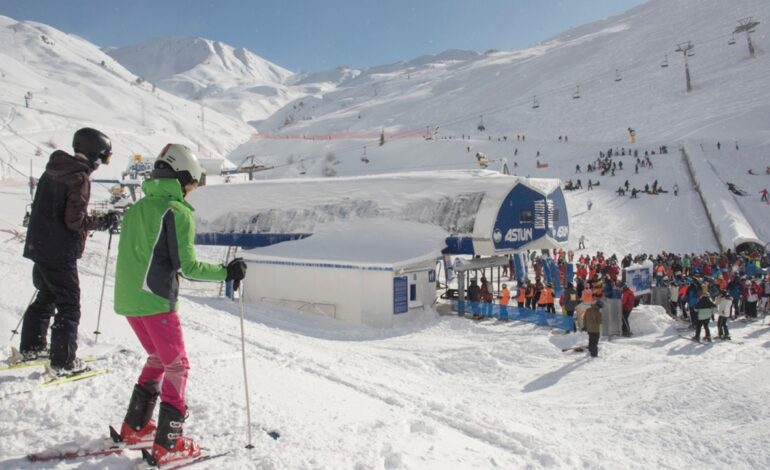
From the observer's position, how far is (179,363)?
10.8 ft

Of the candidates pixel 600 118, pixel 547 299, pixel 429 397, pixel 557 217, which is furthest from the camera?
pixel 600 118

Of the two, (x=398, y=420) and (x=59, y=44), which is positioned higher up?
(x=59, y=44)

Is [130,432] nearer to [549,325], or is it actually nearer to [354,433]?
[354,433]

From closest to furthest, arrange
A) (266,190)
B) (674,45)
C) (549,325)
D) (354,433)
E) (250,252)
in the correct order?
(354,433)
(549,325)
(250,252)
(266,190)
(674,45)

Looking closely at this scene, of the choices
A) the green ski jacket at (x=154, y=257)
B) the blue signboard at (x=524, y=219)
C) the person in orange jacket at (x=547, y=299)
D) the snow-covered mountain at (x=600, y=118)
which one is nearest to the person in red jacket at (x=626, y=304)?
the person in orange jacket at (x=547, y=299)

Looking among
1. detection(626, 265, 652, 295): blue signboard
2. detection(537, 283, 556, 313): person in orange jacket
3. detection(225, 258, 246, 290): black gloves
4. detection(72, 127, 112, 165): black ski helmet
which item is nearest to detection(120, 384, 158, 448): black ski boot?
detection(225, 258, 246, 290): black gloves

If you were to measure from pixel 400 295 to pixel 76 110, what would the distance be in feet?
259

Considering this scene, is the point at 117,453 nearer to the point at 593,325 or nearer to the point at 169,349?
the point at 169,349

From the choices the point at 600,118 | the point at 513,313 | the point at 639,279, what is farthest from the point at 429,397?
the point at 600,118

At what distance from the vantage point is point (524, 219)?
713 inches

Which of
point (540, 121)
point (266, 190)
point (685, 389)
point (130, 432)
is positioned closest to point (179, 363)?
point (130, 432)

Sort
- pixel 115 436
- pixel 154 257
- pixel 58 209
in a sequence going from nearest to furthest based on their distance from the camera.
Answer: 1. pixel 154 257
2. pixel 115 436
3. pixel 58 209

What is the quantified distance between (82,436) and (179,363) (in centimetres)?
90

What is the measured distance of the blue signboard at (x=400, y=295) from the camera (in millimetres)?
15266
